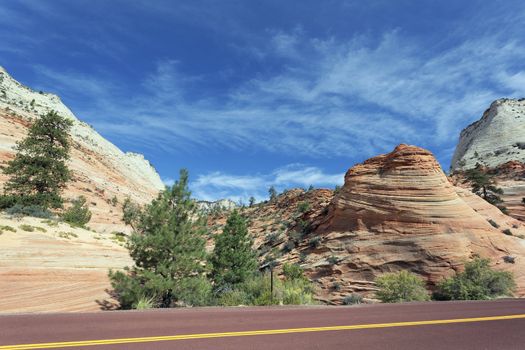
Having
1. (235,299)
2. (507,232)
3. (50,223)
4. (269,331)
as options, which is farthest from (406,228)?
(50,223)

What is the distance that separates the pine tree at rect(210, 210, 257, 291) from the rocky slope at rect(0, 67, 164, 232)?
990 inches

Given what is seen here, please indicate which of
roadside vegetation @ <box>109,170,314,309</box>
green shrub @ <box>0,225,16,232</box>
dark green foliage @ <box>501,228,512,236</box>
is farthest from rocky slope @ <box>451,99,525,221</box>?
green shrub @ <box>0,225,16,232</box>

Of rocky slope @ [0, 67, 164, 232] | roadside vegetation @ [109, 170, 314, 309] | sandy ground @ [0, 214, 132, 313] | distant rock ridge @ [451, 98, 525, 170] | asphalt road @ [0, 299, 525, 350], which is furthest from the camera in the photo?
distant rock ridge @ [451, 98, 525, 170]

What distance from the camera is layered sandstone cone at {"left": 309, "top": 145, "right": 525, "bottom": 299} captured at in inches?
1008

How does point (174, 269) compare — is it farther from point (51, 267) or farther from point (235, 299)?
point (51, 267)

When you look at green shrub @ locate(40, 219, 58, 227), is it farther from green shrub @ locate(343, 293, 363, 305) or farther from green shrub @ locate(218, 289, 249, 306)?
green shrub @ locate(343, 293, 363, 305)

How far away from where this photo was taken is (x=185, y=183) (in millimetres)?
19812

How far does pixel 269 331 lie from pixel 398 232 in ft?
75.8

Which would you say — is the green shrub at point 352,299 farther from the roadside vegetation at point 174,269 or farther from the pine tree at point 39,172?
the pine tree at point 39,172

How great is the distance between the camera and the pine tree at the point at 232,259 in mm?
25609

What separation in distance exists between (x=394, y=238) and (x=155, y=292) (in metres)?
18.8

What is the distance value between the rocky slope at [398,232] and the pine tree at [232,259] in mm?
5390

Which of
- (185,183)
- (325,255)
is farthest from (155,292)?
(325,255)

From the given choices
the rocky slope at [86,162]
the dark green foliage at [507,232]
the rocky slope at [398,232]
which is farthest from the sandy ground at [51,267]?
the dark green foliage at [507,232]
